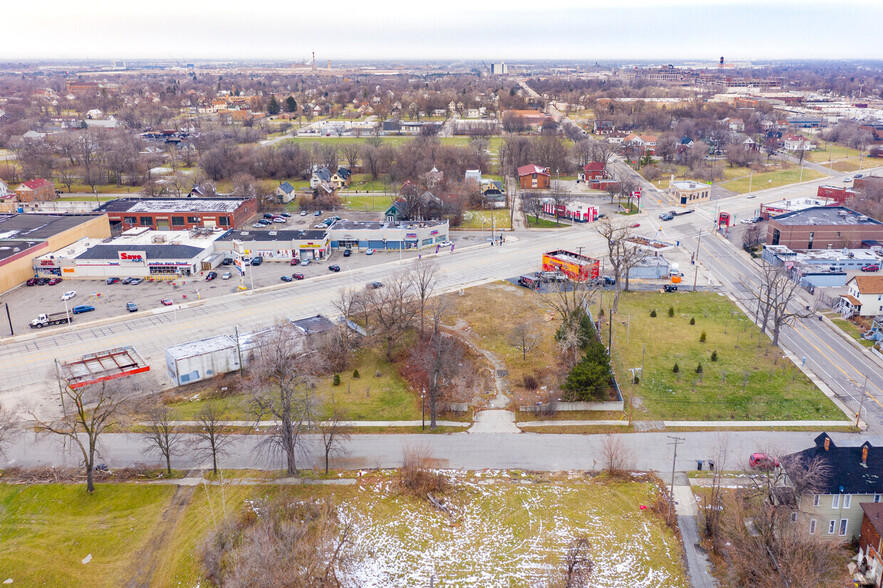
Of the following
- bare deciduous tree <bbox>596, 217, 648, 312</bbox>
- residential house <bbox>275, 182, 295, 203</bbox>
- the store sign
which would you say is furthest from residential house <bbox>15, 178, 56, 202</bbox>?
bare deciduous tree <bbox>596, 217, 648, 312</bbox>

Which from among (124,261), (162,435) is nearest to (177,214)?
(124,261)

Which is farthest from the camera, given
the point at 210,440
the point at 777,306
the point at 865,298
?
the point at 865,298

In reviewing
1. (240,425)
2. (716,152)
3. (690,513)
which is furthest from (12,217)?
(716,152)

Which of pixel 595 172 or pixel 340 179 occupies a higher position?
pixel 595 172

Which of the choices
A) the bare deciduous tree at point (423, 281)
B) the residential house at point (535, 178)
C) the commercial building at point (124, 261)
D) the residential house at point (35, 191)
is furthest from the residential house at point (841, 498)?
the residential house at point (35, 191)

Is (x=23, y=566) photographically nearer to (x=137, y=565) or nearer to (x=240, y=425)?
(x=137, y=565)

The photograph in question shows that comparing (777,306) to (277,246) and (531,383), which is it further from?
(277,246)

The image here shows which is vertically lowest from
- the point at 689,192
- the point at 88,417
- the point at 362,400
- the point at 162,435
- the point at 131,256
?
the point at 162,435

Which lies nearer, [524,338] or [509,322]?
→ [524,338]
